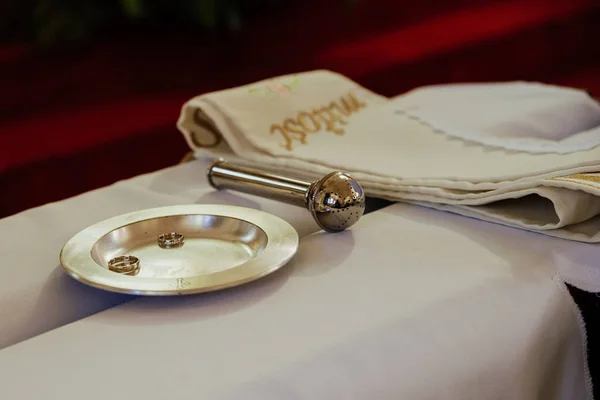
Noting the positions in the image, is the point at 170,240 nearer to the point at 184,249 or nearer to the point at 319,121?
the point at 184,249

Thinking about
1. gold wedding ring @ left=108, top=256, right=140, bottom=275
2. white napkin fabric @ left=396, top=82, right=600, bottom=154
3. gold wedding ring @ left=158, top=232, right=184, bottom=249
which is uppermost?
gold wedding ring @ left=108, top=256, right=140, bottom=275

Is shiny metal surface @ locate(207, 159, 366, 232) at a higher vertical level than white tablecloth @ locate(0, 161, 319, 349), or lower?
higher

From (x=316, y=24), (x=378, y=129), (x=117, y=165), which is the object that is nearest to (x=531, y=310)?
(x=378, y=129)

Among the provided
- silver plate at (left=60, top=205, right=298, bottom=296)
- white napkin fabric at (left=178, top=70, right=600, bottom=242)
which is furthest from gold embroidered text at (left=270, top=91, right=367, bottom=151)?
silver plate at (left=60, top=205, right=298, bottom=296)

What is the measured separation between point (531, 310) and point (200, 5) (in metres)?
1.61

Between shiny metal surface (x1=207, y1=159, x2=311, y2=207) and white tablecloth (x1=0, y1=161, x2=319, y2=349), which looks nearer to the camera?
white tablecloth (x1=0, y1=161, x2=319, y2=349)

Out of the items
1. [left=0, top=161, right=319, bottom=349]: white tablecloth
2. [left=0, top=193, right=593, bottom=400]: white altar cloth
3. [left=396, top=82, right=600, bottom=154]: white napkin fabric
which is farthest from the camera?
[left=396, top=82, right=600, bottom=154]: white napkin fabric

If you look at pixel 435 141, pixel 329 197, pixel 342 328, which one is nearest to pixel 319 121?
pixel 435 141

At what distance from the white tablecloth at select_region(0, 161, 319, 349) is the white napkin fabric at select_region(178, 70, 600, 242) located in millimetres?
80

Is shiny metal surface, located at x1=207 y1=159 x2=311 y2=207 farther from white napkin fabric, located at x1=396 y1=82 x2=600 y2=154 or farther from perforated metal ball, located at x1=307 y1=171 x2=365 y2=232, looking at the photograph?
white napkin fabric, located at x1=396 y1=82 x2=600 y2=154

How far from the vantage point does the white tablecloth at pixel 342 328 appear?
1.54 ft

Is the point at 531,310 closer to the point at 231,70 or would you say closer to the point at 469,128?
the point at 469,128

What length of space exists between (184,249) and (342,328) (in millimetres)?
176

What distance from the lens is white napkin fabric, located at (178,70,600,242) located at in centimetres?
67
